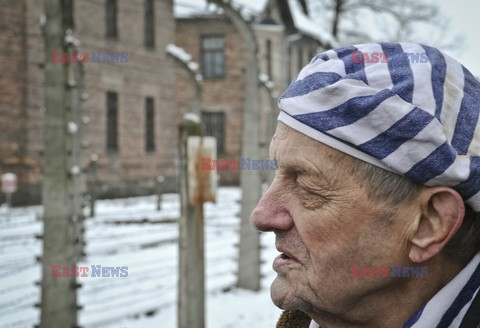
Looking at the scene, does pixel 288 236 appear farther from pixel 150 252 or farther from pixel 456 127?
pixel 150 252

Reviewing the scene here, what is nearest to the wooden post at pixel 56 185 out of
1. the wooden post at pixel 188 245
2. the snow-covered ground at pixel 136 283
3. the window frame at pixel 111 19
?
the wooden post at pixel 188 245

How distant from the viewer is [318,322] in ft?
4.35

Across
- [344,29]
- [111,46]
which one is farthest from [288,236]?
[344,29]

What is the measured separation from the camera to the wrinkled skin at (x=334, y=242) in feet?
3.94

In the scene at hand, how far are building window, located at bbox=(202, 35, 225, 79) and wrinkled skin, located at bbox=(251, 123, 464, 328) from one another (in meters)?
24.8

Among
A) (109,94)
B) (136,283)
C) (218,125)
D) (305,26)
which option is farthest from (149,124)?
(136,283)

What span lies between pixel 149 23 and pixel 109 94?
146 inches

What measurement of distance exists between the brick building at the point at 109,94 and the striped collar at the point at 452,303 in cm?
1469

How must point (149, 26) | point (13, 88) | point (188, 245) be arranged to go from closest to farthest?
point (188, 245)
point (13, 88)
point (149, 26)

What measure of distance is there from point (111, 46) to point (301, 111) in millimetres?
18422

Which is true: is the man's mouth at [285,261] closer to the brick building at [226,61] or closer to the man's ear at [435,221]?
the man's ear at [435,221]

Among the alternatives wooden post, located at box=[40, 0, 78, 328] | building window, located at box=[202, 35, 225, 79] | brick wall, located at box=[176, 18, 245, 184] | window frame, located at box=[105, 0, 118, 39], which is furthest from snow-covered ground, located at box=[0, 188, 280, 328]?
building window, located at box=[202, 35, 225, 79]

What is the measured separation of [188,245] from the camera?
4.11 meters

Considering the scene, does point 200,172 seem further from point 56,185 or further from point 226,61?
point 226,61
